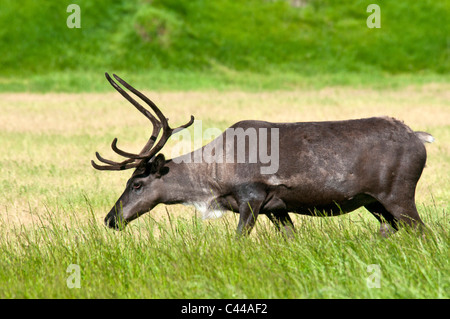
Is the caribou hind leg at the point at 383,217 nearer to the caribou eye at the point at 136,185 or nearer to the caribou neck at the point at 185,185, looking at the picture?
the caribou neck at the point at 185,185

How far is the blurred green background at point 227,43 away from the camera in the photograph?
148ft

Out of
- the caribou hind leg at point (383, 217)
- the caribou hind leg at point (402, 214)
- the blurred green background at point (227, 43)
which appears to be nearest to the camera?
the caribou hind leg at point (402, 214)

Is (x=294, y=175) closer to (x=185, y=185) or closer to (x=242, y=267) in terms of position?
(x=185, y=185)

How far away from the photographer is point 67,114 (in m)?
25.7

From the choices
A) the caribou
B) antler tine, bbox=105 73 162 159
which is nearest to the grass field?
the caribou

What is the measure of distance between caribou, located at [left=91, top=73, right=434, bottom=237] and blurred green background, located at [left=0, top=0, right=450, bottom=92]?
31.0 m

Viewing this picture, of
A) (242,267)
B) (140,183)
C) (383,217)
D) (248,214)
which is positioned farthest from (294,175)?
(242,267)

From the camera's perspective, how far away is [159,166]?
902 centimetres

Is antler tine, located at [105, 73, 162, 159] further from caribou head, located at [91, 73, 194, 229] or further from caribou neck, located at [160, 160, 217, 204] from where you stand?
caribou neck, located at [160, 160, 217, 204]

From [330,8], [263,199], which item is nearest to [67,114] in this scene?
[263,199]

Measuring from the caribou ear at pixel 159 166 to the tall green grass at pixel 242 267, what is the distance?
4.57 ft

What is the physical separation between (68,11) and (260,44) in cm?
1392

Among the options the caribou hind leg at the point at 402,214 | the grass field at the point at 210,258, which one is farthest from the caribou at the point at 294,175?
the grass field at the point at 210,258

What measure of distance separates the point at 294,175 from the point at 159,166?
169 cm
